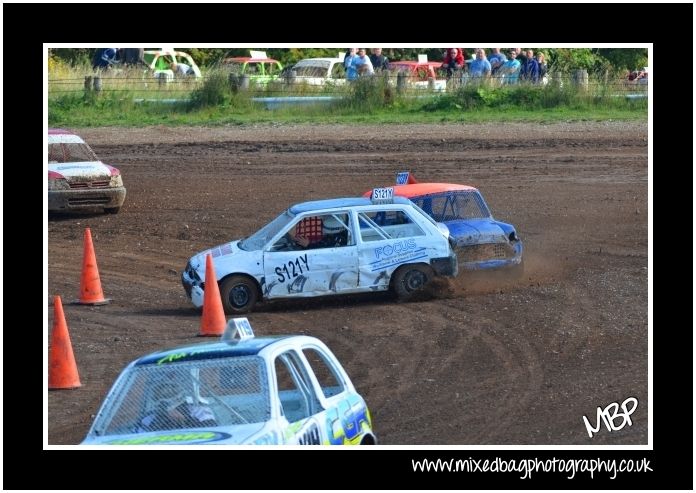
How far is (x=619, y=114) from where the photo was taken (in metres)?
28.3

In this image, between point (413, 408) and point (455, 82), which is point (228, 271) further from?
point (455, 82)

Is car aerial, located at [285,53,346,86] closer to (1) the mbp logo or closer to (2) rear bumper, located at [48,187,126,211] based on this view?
(2) rear bumper, located at [48,187,126,211]

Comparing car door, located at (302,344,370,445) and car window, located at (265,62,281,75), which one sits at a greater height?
car window, located at (265,62,281,75)

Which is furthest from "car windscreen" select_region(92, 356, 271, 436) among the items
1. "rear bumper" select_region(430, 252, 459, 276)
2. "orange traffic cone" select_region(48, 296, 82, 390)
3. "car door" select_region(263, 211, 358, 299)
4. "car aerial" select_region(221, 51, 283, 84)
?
"car aerial" select_region(221, 51, 283, 84)

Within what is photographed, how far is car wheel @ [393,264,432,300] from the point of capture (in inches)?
607

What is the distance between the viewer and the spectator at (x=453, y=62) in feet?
99.9

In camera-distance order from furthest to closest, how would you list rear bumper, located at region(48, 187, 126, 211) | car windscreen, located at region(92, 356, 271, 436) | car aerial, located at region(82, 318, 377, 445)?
1. rear bumper, located at region(48, 187, 126, 211)
2. car windscreen, located at region(92, 356, 271, 436)
3. car aerial, located at region(82, 318, 377, 445)

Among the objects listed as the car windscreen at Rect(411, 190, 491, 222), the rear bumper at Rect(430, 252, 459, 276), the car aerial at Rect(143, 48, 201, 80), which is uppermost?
the car aerial at Rect(143, 48, 201, 80)

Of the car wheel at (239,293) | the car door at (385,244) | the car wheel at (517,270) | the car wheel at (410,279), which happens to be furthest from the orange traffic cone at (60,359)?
the car wheel at (517,270)

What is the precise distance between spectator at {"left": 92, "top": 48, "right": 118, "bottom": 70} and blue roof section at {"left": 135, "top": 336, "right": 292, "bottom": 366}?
2497cm

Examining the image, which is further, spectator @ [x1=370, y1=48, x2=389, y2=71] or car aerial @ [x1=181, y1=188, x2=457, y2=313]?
spectator @ [x1=370, y1=48, x2=389, y2=71]

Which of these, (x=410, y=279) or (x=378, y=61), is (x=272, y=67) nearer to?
(x=378, y=61)

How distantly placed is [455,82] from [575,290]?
48.2 ft

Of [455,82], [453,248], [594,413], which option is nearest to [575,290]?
[453,248]
